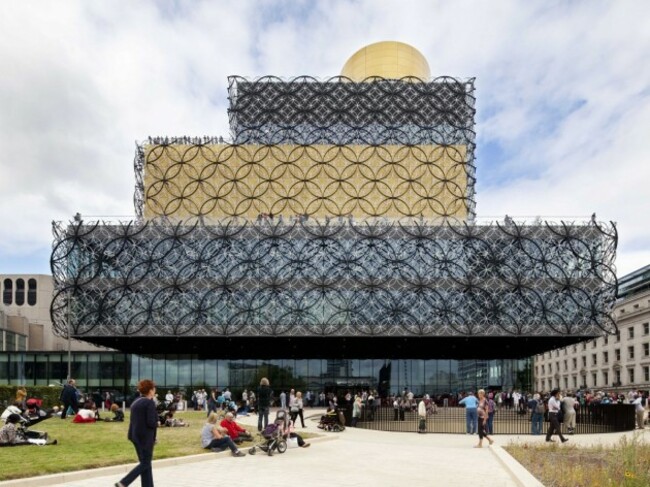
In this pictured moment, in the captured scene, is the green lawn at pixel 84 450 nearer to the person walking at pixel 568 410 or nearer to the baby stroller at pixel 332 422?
the baby stroller at pixel 332 422

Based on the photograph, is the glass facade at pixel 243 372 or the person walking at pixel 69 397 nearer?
the person walking at pixel 69 397

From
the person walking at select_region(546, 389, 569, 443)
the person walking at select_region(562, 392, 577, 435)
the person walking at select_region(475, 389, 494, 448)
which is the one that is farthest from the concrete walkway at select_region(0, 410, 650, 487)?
the person walking at select_region(562, 392, 577, 435)

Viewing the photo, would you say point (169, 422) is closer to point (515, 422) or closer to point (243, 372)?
point (515, 422)

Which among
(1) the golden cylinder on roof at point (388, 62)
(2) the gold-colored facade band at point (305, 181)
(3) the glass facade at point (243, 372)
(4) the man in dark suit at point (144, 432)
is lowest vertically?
(3) the glass facade at point (243, 372)

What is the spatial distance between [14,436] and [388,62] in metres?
62.4

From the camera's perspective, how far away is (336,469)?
1630 cm

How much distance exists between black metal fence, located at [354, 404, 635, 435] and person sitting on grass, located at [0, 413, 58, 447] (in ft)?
58.7

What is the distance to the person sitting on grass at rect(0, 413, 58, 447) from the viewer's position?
18.6 m

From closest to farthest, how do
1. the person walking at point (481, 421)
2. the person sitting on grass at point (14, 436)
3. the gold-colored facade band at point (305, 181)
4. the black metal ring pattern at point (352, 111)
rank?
the person sitting on grass at point (14, 436), the person walking at point (481, 421), the gold-colored facade band at point (305, 181), the black metal ring pattern at point (352, 111)

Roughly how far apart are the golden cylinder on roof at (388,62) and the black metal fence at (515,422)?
45.0 metres

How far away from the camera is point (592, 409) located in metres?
31.3

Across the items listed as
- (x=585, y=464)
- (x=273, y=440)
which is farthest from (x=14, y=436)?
(x=585, y=464)

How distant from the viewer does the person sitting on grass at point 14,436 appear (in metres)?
18.6

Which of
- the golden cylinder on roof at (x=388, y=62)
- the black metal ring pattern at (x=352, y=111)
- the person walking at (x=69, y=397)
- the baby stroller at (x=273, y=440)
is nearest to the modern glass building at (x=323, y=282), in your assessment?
the black metal ring pattern at (x=352, y=111)
